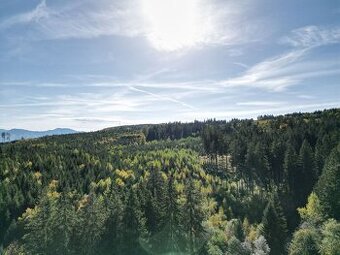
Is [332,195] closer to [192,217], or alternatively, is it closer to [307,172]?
[192,217]

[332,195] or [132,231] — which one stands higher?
[332,195]

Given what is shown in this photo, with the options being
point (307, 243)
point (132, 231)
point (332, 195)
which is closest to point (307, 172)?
point (332, 195)

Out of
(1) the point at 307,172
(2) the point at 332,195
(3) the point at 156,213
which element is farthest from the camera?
(1) the point at 307,172

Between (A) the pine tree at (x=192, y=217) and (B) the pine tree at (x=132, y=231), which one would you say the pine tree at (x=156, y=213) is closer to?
(B) the pine tree at (x=132, y=231)

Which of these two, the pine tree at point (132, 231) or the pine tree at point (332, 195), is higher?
the pine tree at point (332, 195)

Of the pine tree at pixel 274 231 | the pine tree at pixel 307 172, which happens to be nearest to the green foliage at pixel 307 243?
the pine tree at pixel 274 231

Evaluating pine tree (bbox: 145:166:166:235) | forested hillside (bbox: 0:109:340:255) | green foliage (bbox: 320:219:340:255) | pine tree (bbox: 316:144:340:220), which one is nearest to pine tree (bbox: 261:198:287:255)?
forested hillside (bbox: 0:109:340:255)

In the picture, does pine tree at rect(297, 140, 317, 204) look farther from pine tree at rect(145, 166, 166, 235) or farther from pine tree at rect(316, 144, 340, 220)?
pine tree at rect(145, 166, 166, 235)

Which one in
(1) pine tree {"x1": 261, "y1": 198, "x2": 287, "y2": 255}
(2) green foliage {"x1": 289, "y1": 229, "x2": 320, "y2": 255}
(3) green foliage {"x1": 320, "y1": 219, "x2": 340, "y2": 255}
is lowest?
(1) pine tree {"x1": 261, "y1": 198, "x2": 287, "y2": 255}

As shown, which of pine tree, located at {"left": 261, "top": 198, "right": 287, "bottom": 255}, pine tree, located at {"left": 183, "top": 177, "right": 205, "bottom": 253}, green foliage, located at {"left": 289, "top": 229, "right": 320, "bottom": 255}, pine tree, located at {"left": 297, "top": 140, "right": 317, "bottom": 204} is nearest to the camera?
green foliage, located at {"left": 289, "top": 229, "right": 320, "bottom": 255}

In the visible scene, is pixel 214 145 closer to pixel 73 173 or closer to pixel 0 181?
pixel 73 173
